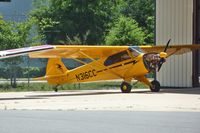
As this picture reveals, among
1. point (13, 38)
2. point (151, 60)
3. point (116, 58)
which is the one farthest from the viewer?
point (13, 38)

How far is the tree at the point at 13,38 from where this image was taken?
34.1m

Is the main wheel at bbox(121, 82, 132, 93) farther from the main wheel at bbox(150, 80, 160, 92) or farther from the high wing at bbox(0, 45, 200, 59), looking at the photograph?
the high wing at bbox(0, 45, 200, 59)

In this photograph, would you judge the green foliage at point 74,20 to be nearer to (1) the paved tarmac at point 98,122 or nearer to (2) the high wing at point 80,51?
(2) the high wing at point 80,51

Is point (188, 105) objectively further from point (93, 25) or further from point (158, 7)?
point (93, 25)

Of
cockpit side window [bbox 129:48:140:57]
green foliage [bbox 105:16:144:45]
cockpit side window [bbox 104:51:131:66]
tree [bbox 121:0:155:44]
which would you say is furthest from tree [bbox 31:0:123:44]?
cockpit side window [bbox 129:48:140:57]

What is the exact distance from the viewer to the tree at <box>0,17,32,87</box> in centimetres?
3412

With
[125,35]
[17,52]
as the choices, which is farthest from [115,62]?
[125,35]

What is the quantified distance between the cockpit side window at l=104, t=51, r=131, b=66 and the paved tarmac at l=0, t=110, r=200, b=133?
12.0 metres

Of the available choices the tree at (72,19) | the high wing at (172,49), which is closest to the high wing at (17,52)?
the high wing at (172,49)

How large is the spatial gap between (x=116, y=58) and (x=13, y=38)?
8.05 m

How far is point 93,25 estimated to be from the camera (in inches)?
2092

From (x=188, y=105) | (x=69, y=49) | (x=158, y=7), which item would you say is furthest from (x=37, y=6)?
(x=188, y=105)

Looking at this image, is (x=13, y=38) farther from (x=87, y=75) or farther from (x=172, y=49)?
(x=172, y=49)

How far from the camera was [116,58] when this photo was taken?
29062mm
